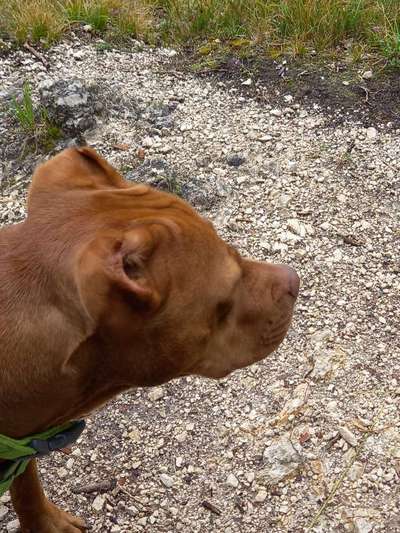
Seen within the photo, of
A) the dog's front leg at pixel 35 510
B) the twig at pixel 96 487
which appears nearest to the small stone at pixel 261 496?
the twig at pixel 96 487

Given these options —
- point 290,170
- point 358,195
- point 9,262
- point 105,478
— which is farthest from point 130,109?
point 9,262

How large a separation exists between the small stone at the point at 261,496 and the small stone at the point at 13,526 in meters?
0.94

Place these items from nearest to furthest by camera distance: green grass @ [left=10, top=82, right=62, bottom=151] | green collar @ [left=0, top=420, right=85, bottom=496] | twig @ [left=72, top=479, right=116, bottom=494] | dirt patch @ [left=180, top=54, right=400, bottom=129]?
green collar @ [left=0, top=420, right=85, bottom=496]
twig @ [left=72, top=479, right=116, bottom=494]
green grass @ [left=10, top=82, right=62, bottom=151]
dirt patch @ [left=180, top=54, right=400, bottom=129]

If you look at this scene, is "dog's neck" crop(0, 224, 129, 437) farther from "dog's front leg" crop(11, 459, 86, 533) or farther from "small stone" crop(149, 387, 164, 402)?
"small stone" crop(149, 387, 164, 402)

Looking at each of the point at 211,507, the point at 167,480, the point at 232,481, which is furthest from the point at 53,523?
the point at 232,481

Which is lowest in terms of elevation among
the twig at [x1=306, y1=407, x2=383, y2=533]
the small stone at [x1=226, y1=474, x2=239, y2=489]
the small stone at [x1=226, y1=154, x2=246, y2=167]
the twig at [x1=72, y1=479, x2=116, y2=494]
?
the twig at [x1=306, y1=407, x2=383, y2=533]

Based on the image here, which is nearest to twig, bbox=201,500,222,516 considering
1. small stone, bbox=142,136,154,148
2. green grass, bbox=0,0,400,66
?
small stone, bbox=142,136,154,148

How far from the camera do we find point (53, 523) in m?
3.01

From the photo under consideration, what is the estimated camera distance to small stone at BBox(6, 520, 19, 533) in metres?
3.14

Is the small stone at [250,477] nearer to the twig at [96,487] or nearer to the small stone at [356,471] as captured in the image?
the small stone at [356,471]

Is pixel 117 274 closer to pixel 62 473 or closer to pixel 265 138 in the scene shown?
pixel 62 473

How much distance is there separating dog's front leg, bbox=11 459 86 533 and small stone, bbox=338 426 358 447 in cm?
109

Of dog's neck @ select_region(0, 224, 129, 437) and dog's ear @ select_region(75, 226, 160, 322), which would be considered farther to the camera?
dog's neck @ select_region(0, 224, 129, 437)

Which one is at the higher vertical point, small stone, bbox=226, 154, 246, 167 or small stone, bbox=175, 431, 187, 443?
small stone, bbox=226, 154, 246, 167
